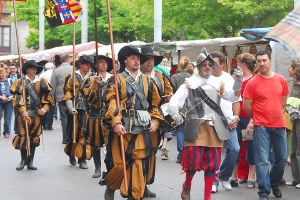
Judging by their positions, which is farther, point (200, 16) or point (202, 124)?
point (200, 16)

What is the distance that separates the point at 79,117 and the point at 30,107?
808 mm

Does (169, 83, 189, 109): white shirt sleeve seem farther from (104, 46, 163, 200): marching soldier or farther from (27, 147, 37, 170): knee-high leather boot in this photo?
(27, 147, 37, 170): knee-high leather boot

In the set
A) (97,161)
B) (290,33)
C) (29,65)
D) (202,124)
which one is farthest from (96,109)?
(290,33)

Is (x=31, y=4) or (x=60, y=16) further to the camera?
(x=31, y=4)

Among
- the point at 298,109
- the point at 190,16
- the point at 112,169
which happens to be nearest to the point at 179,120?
the point at 112,169

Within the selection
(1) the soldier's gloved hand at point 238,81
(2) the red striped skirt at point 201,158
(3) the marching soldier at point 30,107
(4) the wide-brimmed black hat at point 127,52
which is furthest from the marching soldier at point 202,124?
(3) the marching soldier at point 30,107

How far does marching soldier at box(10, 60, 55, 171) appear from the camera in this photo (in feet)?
38.7

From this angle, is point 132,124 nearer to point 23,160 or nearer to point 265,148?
point 265,148

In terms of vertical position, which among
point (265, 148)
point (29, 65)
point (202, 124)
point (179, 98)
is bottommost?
point (265, 148)

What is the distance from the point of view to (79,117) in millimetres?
11797

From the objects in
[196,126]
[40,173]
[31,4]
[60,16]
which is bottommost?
[40,173]

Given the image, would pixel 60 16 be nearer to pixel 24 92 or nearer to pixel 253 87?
pixel 24 92

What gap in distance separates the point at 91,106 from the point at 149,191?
6.77 feet

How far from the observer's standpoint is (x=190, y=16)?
88.1ft
